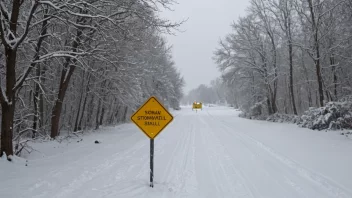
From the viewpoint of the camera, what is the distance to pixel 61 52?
8477mm

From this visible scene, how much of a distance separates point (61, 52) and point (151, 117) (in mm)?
4748

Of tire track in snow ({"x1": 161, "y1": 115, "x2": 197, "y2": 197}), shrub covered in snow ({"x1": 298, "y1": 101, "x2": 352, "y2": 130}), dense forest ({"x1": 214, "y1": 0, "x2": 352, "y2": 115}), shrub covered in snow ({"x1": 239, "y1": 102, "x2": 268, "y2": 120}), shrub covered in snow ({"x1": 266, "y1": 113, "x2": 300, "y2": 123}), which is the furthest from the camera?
shrub covered in snow ({"x1": 239, "y1": 102, "x2": 268, "y2": 120})

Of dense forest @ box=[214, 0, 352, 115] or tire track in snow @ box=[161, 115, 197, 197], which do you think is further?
dense forest @ box=[214, 0, 352, 115]

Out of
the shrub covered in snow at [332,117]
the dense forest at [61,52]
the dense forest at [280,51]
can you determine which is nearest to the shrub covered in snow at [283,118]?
the dense forest at [280,51]

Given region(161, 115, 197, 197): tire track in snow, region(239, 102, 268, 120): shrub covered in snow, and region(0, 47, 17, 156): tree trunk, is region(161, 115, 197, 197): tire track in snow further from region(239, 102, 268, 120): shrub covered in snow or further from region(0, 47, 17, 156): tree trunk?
region(239, 102, 268, 120): shrub covered in snow

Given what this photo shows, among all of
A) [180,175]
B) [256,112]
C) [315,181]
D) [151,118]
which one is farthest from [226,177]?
[256,112]

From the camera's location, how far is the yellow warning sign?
5.66 metres

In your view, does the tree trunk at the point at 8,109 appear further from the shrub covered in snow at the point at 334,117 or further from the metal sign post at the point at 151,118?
the shrub covered in snow at the point at 334,117

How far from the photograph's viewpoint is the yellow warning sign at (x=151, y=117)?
5656 mm

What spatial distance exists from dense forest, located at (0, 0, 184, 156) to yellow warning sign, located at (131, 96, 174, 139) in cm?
398

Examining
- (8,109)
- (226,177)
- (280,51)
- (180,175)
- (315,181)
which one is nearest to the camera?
(315,181)

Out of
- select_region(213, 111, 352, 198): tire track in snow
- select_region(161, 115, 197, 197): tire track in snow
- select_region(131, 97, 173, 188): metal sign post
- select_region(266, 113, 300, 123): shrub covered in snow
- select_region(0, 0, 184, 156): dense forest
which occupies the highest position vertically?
select_region(0, 0, 184, 156): dense forest

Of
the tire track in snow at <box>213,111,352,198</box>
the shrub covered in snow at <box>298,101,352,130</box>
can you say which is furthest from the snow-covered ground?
the shrub covered in snow at <box>298,101,352,130</box>

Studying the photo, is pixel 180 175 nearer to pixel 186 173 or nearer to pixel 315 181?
pixel 186 173
